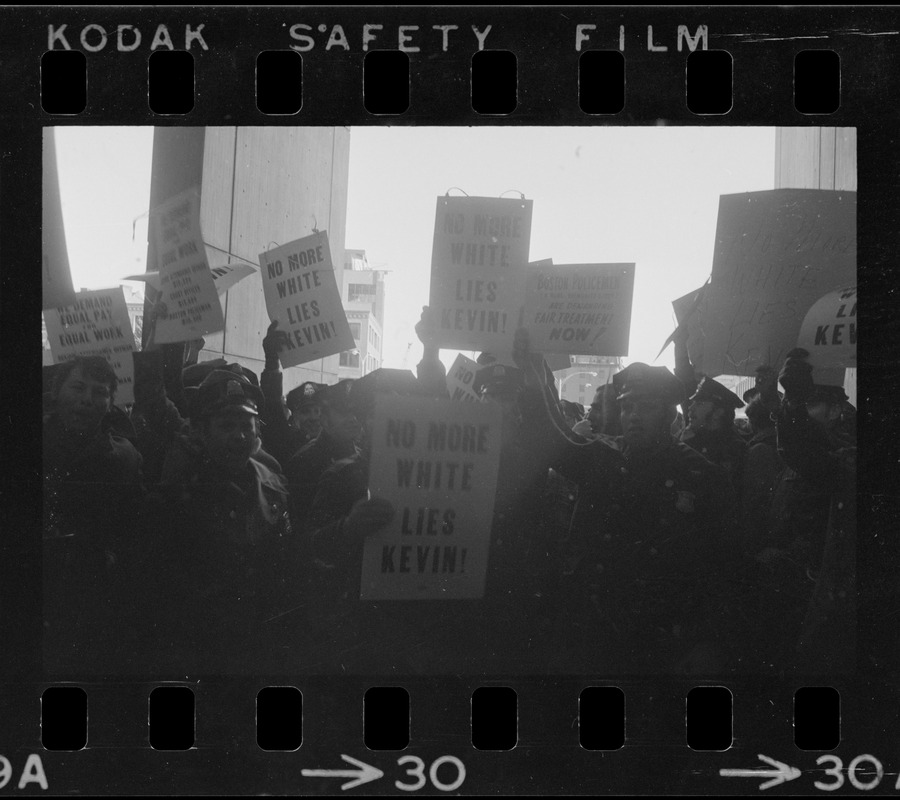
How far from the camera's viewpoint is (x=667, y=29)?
3.50 m

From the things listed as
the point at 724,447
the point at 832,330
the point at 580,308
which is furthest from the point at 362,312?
the point at 832,330

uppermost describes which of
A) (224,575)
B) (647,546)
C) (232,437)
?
(232,437)

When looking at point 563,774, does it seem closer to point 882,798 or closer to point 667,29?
point 882,798

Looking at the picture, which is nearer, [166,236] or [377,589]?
[377,589]

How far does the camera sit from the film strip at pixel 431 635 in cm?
349

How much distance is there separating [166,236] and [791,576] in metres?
2.71

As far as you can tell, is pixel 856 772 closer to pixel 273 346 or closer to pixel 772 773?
pixel 772 773

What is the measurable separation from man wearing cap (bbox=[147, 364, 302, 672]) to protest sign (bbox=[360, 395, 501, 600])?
1.21ft

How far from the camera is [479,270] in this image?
12.1ft

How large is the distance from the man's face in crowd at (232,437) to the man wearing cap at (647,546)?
3.45 ft

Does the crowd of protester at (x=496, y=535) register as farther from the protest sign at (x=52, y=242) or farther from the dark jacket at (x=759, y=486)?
the protest sign at (x=52, y=242)

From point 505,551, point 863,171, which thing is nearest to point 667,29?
point 863,171

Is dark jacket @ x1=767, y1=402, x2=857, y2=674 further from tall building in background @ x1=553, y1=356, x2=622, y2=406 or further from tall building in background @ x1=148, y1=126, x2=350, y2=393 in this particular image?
tall building in background @ x1=148, y1=126, x2=350, y2=393

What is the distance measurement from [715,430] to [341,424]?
1.41 metres
